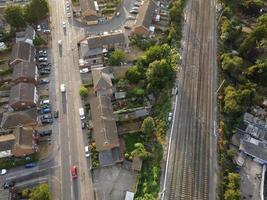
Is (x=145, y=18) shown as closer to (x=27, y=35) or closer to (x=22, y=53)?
(x=27, y=35)

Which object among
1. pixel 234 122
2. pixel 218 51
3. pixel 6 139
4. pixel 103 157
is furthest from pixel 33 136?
pixel 218 51

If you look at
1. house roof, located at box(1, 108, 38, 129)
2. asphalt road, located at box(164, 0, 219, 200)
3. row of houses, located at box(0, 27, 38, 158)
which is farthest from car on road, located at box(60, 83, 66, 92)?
asphalt road, located at box(164, 0, 219, 200)

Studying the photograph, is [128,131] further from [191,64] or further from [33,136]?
[191,64]

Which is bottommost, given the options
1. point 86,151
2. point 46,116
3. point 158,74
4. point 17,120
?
point 86,151

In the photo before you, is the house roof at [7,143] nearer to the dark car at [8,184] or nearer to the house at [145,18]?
the dark car at [8,184]

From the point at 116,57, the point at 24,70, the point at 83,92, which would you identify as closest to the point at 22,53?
the point at 24,70

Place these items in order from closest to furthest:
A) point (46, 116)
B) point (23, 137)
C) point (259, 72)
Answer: point (23, 137)
point (46, 116)
point (259, 72)

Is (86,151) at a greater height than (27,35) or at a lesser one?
lesser
